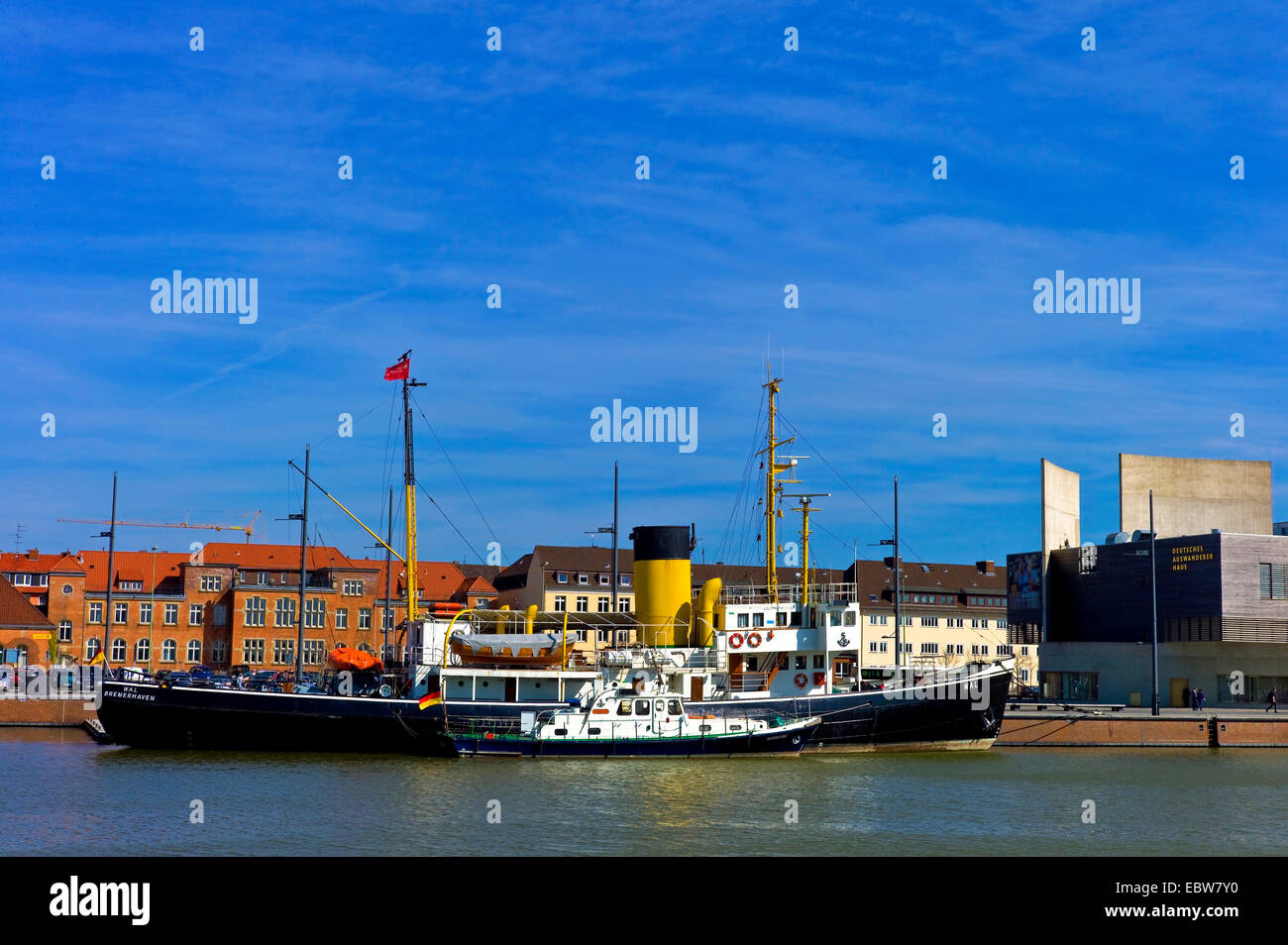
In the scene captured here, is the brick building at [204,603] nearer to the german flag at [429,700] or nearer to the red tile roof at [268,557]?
the red tile roof at [268,557]

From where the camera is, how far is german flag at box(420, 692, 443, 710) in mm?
47531

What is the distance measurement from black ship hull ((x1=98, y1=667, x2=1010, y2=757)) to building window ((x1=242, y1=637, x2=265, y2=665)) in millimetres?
51644

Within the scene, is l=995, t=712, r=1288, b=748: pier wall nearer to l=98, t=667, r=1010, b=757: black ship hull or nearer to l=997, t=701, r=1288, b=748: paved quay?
l=997, t=701, r=1288, b=748: paved quay

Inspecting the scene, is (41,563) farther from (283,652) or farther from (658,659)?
(658,659)

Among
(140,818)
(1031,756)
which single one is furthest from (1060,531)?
(140,818)

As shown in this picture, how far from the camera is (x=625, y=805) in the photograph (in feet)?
116

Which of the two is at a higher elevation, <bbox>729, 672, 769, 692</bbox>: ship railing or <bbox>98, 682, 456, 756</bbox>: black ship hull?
<bbox>729, 672, 769, 692</bbox>: ship railing

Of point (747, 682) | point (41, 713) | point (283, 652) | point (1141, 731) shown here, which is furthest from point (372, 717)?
point (283, 652)

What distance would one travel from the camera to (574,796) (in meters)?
37.0

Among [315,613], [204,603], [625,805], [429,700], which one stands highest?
[204,603]

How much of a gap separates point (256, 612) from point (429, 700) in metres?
58.4

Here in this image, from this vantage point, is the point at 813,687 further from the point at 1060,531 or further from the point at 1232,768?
the point at 1060,531

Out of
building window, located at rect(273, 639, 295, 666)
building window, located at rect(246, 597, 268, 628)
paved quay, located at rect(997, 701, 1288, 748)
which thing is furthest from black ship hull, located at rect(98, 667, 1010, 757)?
building window, located at rect(246, 597, 268, 628)
